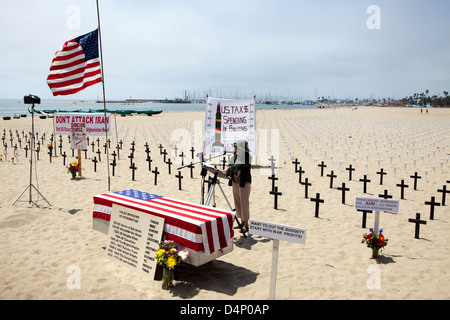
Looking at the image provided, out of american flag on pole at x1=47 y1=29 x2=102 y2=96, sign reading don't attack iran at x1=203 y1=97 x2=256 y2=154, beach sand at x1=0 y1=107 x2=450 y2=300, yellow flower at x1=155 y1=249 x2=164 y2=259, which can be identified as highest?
american flag on pole at x1=47 y1=29 x2=102 y2=96

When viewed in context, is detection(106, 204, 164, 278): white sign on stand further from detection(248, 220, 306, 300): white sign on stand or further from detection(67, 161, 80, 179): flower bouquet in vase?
detection(67, 161, 80, 179): flower bouquet in vase

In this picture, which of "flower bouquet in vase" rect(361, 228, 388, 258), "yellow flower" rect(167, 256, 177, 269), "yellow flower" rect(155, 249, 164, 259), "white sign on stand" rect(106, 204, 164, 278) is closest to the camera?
"yellow flower" rect(167, 256, 177, 269)

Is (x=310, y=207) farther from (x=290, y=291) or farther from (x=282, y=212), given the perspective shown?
(x=290, y=291)

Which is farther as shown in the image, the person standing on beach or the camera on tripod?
the camera on tripod

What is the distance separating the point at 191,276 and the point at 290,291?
1.72 metres

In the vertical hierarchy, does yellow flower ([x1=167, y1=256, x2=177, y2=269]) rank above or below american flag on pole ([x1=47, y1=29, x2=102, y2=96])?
below

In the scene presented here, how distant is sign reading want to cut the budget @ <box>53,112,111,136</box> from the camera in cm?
1262

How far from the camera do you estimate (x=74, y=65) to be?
10094 millimetres

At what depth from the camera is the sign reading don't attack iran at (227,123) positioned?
13.3m

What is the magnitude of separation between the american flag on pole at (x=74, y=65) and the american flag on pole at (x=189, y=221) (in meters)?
5.33

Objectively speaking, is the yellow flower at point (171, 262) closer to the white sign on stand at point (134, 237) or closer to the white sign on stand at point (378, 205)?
the white sign on stand at point (134, 237)

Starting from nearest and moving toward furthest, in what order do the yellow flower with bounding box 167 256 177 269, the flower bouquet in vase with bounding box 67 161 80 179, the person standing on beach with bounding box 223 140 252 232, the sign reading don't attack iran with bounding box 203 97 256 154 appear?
the yellow flower with bounding box 167 256 177 269 → the person standing on beach with bounding box 223 140 252 232 → the flower bouquet in vase with bounding box 67 161 80 179 → the sign reading don't attack iran with bounding box 203 97 256 154

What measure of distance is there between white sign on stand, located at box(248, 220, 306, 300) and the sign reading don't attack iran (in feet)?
28.7

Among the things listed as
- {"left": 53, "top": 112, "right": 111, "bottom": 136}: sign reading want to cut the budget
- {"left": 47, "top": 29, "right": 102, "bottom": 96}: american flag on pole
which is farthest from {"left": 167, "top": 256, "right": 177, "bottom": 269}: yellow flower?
{"left": 53, "top": 112, "right": 111, "bottom": 136}: sign reading want to cut the budget
